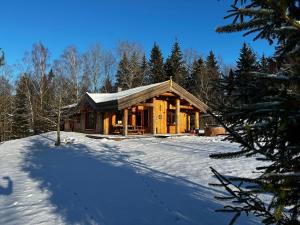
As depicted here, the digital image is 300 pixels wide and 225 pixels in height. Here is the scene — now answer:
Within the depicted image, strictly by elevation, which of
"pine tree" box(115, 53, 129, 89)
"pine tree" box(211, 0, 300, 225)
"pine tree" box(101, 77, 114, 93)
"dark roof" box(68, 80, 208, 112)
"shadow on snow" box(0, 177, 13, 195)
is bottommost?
"shadow on snow" box(0, 177, 13, 195)

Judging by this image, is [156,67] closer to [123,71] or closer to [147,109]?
[123,71]

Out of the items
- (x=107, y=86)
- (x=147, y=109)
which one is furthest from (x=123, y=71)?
(x=147, y=109)

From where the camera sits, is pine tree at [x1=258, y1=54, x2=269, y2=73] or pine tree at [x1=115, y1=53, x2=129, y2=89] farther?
pine tree at [x1=115, y1=53, x2=129, y2=89]

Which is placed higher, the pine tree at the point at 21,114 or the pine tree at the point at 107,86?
the pine tree at the point at 107,86

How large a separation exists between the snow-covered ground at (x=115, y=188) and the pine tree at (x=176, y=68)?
1340 inches

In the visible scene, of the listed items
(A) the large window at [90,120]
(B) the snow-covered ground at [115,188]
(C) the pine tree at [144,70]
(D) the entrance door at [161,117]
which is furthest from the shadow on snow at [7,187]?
(C) the pine tree at [144,70]

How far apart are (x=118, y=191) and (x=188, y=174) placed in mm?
2851

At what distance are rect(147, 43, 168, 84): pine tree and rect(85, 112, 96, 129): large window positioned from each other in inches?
760

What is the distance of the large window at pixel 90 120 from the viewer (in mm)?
30984

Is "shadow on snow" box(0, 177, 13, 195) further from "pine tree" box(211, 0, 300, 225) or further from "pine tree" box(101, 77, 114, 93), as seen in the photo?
"pine tree" box(101, 77, 114, 93)

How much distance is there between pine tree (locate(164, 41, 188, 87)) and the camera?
163ft

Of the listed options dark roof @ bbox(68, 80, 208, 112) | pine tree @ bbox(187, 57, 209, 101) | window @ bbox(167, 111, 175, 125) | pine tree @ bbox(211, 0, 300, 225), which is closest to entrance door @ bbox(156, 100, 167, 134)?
window @ bbox(167, 111, 175, 125)

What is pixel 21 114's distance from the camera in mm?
45656

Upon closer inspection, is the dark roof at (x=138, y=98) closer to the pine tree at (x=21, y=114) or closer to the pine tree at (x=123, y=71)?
the pine tree at (x=21, y=114)
